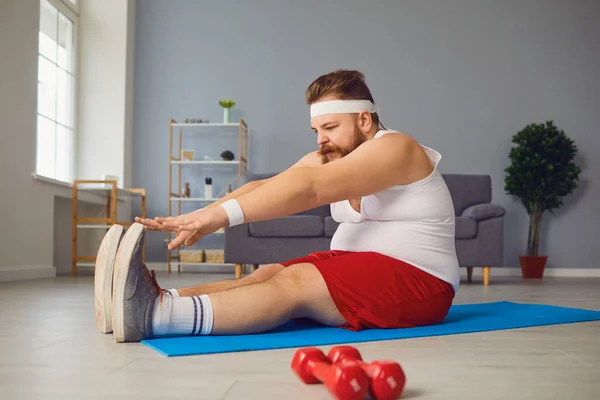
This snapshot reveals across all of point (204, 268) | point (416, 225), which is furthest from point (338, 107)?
point (204, 268)

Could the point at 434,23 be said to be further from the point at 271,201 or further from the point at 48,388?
the point at 48,388

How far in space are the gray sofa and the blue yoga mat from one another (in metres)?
2.34

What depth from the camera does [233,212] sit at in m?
1.48

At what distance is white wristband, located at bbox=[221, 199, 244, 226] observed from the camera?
1.47 meters

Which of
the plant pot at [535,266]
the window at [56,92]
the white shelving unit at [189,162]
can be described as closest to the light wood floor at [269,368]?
the window at [56,92]

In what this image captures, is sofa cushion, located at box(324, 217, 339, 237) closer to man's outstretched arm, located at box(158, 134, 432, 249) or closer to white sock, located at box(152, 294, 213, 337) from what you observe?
man's outstretched arm, located at box(158, 134, 432, 249)

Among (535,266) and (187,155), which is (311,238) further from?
(535,266)

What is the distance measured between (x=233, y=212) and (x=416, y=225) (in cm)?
58

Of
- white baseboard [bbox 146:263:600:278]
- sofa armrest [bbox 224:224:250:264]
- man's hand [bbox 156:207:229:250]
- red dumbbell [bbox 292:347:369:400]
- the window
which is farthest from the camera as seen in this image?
white baseboard [bbox 146:263:600:278]

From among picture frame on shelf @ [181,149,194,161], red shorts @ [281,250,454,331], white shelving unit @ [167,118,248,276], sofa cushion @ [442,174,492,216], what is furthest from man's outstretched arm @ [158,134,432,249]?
picture frame on shelf @ [181,149,194,161]

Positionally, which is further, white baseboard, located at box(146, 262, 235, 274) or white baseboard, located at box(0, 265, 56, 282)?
white baseboard, located at box(146, 262, 235, 274)

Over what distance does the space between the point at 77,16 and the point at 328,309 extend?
5.67 metres

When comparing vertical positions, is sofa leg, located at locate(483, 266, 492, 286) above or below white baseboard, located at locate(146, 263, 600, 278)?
above

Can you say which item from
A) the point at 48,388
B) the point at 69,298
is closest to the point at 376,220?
the point at 48,388
